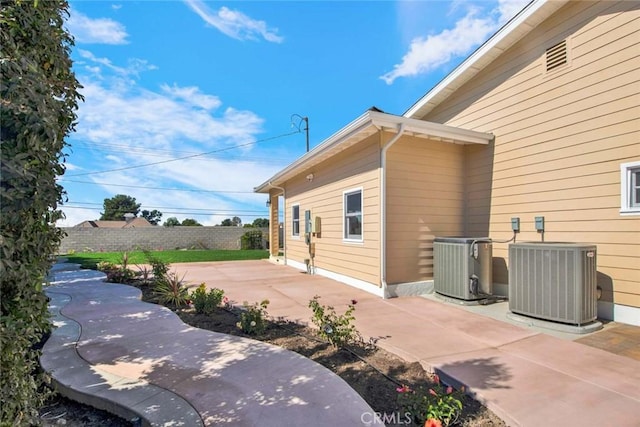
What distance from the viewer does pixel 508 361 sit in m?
3.12

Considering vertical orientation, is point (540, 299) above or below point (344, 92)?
below

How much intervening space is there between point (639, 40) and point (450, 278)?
412 cm

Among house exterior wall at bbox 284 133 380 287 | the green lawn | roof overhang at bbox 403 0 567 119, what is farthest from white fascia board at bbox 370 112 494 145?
the green lawn

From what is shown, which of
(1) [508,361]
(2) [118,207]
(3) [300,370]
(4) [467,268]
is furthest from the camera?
(2) [118,207]

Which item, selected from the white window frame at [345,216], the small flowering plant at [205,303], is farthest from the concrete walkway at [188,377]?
the white window frame at [345,216]

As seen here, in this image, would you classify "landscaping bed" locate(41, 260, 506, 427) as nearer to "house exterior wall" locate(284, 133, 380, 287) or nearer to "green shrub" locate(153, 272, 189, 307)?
"green shrub" locate(153, 272, 189, 307)

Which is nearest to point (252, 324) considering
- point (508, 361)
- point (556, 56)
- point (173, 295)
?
point (173, 295)

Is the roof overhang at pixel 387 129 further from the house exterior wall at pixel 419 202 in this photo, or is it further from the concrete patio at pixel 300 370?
the concrete patio at pixel 300 370

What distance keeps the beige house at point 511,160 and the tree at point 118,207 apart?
5992 centimetres

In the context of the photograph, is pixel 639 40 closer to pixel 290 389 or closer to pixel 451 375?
pixel 451 375

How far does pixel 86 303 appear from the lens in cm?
545

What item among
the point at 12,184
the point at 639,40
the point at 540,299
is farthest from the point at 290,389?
the point at 639,40

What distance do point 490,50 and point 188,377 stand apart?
23.2 ft

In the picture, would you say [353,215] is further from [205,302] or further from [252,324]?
[252,324]
